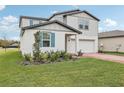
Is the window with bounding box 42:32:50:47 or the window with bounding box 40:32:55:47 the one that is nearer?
the window with bounding box 40:32:55:47

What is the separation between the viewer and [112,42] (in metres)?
25.7

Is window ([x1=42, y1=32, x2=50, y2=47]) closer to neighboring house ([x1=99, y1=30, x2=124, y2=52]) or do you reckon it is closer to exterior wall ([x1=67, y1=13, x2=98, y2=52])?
exterior wall ([x1=67, y1=13, x2=98, y2=52])

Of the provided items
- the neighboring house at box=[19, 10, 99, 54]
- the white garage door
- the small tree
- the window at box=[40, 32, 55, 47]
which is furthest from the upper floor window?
the small tree

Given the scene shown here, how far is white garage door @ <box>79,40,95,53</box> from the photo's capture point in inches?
902

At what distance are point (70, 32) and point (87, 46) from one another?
20.5 feet

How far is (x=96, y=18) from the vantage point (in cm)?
2373

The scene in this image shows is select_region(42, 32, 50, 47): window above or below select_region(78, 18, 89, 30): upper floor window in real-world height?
below

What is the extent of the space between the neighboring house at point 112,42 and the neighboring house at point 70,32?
2.84 metres

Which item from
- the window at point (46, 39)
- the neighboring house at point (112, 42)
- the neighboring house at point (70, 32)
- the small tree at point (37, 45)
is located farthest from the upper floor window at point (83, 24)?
the small tree at point (37, 45)

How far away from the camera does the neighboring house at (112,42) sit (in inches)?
964

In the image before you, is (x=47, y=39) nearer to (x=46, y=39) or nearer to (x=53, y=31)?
(x=46, y=39)

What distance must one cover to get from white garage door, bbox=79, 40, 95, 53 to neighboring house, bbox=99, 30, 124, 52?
308cm
